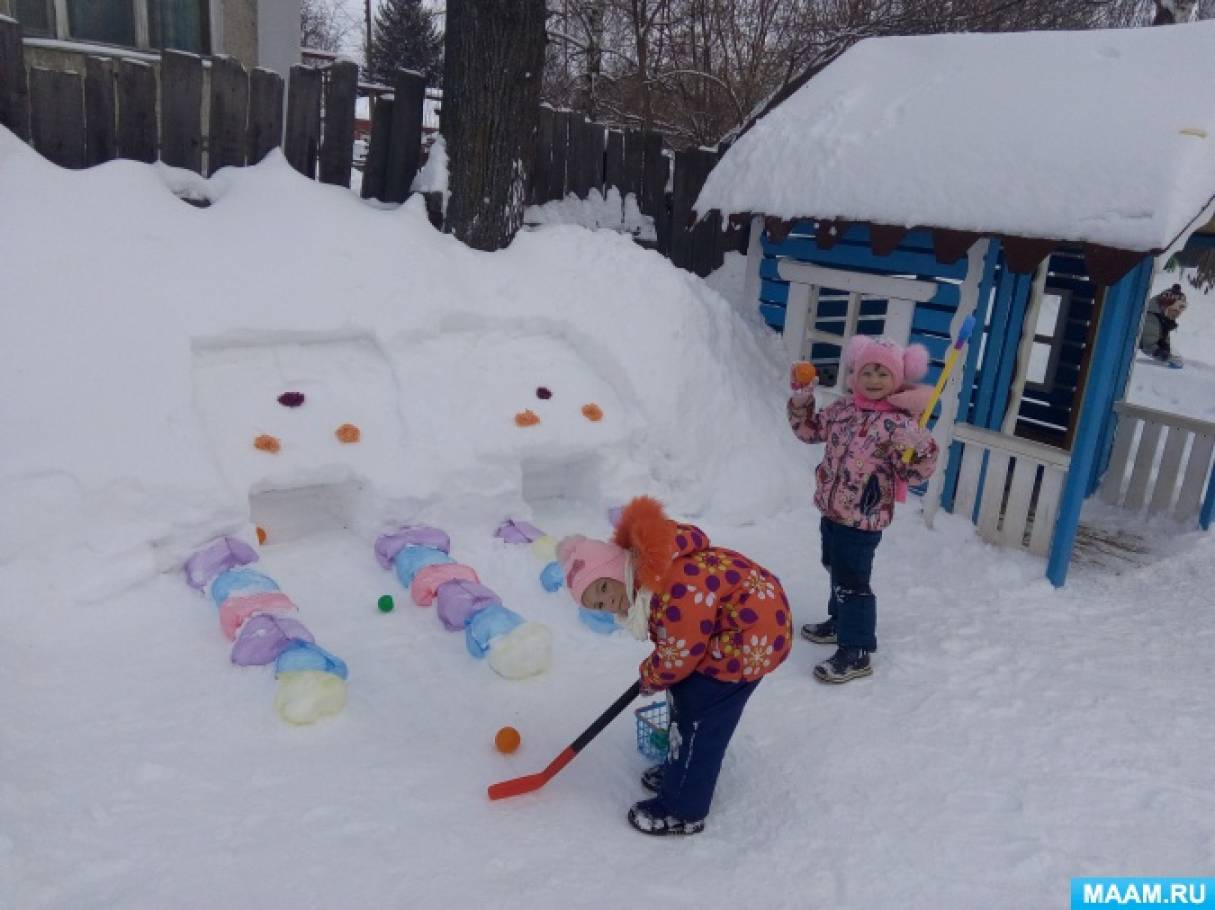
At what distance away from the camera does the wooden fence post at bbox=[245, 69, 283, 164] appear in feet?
18.8

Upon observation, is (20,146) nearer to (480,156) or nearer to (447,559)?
(480,156)

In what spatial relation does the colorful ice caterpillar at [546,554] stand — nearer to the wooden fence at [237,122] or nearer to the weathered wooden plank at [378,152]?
the wooden fence at [237,122]

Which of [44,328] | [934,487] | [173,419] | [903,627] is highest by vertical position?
[44,328]

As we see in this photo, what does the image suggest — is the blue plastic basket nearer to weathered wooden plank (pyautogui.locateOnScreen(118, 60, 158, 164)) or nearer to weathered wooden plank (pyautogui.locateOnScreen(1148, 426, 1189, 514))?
weathered wooden plank (pyautogui.locateOnScreen(118, 60, 158, 164))

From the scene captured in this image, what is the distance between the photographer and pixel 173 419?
450 centimetres

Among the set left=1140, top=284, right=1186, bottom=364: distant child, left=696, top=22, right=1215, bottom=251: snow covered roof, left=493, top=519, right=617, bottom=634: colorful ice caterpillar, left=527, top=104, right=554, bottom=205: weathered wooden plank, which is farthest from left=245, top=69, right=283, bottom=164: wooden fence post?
left=1140, top=284, right=1186, bottom=364: distant child

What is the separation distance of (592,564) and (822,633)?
207 cm

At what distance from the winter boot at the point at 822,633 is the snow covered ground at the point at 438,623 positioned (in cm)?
27

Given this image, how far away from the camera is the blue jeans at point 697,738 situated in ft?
9.79

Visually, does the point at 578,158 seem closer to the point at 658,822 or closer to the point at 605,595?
the point at 605,595

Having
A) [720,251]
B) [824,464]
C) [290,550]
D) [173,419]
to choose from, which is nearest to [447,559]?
[290,550]

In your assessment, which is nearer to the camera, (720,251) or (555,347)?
(555,347)

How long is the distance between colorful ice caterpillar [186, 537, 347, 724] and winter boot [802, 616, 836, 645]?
7.41ft

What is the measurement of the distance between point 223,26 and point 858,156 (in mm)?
6209
